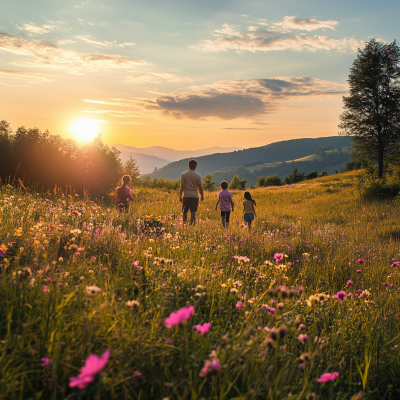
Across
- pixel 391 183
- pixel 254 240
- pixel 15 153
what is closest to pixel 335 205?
pixel 391 183

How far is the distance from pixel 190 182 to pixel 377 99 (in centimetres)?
3245

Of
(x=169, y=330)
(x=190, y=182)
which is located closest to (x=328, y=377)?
(x=169, y=330)

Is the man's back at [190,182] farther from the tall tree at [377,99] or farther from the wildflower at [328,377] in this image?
the tall tree at [377,99]

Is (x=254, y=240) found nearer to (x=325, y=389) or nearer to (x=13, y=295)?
(x=325, y=389)

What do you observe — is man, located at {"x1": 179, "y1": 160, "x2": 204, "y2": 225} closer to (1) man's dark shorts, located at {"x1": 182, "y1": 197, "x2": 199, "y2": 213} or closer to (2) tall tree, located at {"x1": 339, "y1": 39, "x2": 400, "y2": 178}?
(1) man's dark shorts, located at {"x1": 182, "y1": 197, "x2": 199, "y2": 213}

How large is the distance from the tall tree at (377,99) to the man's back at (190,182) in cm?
2911

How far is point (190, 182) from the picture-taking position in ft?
33.0

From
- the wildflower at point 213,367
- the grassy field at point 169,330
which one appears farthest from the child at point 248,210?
the wildflower at point 213,367

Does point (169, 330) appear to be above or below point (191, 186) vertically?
below

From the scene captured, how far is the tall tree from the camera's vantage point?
31.2 meters

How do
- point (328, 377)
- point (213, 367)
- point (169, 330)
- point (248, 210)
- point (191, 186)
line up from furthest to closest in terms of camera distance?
1. point (248, 210)
2. point (191, 186)
3. point (169, 330)
4. point (328, 377)
5. point (213, 367)

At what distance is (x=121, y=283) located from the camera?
114 inches

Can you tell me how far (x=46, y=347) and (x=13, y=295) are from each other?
78cm

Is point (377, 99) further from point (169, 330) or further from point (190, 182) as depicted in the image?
point (169, 330)
